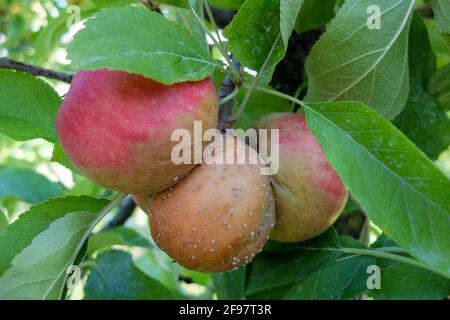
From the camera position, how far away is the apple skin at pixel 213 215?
764mm

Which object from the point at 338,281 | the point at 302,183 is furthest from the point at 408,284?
the point at 302,183

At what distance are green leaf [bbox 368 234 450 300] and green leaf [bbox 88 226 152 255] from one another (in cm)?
55

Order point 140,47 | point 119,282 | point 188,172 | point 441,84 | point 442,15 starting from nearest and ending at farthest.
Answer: point 140,47 → point 188,172 → point 442,15 → point 441,84 → point 119,282

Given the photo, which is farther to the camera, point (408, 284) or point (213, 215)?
point (408, 284)

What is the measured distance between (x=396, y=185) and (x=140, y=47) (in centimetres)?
33

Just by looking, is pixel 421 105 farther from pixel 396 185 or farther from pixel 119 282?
pixel 119 282

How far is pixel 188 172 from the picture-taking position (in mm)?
791

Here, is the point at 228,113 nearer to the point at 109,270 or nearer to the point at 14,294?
the point at 14,294

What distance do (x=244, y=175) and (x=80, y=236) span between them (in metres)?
0.26

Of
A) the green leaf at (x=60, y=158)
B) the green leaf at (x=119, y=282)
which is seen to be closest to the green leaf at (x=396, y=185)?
the green leaf at (x=60, y=158)

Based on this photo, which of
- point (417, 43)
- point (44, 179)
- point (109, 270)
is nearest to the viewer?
point (417, 43)

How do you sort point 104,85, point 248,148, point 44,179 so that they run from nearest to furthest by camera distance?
point 104,85 → point 248,148 → point 44,179

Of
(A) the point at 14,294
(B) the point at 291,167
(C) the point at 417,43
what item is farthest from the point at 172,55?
(C) the point at 417,43

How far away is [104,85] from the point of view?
28.0 inches
